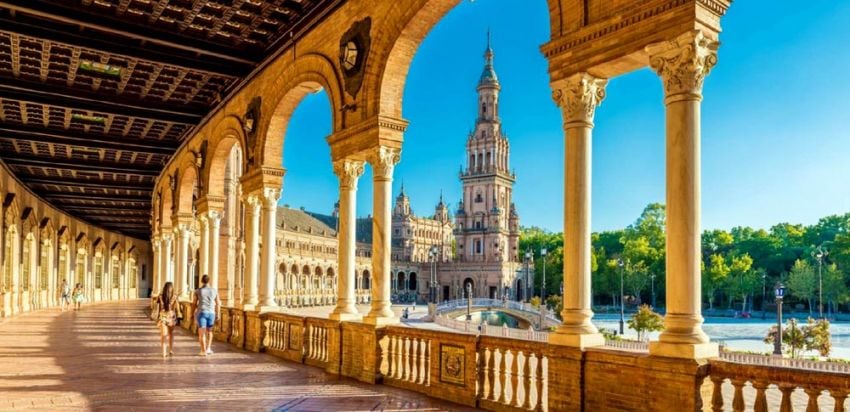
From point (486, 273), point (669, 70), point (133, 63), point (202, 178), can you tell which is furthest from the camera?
point (486, 273)

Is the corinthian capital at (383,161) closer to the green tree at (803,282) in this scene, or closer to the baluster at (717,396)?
the baluster at (717,396)

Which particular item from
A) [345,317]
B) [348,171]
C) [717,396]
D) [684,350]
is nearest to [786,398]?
[717,396]

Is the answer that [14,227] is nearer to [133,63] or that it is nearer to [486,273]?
[133,63]

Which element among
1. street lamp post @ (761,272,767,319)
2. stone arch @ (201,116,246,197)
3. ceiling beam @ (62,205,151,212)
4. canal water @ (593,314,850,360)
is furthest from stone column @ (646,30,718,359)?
street lamp post @ (761,272,767,319)

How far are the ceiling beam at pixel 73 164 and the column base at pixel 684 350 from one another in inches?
951

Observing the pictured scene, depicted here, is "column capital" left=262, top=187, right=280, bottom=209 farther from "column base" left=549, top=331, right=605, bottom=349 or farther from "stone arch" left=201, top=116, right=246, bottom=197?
"column base" left=549, top=331, right=605, bottom=349

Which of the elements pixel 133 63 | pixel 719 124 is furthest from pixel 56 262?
pixel 719 124

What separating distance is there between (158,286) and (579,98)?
2645 centimetres

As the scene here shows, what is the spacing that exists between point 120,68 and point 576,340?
1270 centimetres

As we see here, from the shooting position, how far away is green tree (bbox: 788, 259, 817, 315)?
82.9m

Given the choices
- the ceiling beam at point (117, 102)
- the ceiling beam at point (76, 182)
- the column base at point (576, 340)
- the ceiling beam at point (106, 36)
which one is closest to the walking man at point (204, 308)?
the ceiling beam at point (106, 36)

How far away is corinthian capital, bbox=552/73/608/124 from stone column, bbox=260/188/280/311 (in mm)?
9362

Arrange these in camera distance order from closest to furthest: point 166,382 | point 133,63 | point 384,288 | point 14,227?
1. point 166,382
2. point 384,288
3. point 133,63
4. point 14,227

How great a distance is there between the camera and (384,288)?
11.0 m
